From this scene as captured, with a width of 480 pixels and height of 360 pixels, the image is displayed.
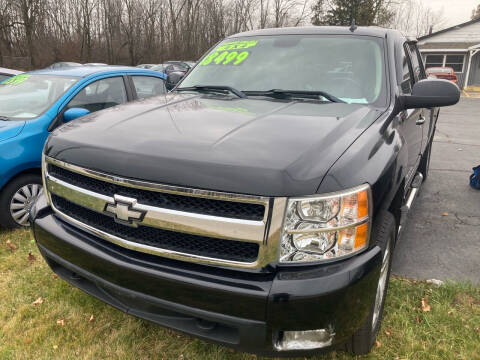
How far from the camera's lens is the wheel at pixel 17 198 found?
12.7ft

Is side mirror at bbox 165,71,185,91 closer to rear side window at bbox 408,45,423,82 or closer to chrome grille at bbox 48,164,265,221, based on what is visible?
chrome grille at bbox 48,164,265,221

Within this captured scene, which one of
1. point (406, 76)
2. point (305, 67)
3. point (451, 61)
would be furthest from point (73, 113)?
point (451, 61)

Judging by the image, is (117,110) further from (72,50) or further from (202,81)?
(72,50)

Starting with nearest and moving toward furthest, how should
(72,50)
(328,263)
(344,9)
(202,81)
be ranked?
1. (328,263)
2. (202,81)
3. (72,50)
4. (344,9)

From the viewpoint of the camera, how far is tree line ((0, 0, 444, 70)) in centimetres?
3161

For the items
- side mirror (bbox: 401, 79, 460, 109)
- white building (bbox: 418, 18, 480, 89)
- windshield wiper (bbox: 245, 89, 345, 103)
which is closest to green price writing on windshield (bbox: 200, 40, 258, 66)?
windshield wiper (bbox: 245, 89, 345, 103)

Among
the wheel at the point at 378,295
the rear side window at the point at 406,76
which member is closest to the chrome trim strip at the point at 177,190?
the wheel at the point at 378,295

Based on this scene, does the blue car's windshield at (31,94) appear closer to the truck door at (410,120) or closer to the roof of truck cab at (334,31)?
the roof of truck cab at (334,31)

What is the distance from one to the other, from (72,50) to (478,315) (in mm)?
36873

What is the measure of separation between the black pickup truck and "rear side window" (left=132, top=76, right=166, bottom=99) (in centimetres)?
284

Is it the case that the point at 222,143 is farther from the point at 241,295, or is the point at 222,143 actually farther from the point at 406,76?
the point at 406,76

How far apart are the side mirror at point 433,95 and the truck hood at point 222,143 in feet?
1.15

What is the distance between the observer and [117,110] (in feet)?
8.64

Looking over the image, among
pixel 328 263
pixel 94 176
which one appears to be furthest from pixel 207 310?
pixel 94 176
